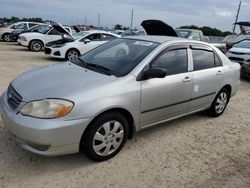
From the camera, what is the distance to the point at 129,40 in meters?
4.56

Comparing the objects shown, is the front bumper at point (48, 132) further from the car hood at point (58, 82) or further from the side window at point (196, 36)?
the side window at point (196, 36)

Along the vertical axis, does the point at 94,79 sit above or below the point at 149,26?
below

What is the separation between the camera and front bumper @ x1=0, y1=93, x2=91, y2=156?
2.94m

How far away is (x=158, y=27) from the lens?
7.94m

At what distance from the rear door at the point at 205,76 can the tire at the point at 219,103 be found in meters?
0.20

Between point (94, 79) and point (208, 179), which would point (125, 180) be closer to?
point (208, 179)

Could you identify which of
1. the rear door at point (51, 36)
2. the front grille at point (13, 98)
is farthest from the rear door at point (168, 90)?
the rear door at point (51, 36)

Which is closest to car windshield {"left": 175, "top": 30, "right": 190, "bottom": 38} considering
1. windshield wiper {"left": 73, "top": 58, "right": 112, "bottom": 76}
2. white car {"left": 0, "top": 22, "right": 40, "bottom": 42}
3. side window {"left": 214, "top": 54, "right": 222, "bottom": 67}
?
side window {"left": 214, "top": 54, "right": 222, "bottom": 67}

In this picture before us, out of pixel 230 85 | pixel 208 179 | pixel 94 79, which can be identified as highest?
pixel 94 79

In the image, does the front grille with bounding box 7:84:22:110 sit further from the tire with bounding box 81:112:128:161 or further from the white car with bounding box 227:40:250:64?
the white car with bounding box 227:40:250:64

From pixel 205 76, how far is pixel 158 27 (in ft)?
12.0

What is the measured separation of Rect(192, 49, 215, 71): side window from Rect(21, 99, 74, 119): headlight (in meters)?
2.41

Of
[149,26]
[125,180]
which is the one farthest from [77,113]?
[149,26]

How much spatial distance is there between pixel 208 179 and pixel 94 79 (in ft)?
6.01
